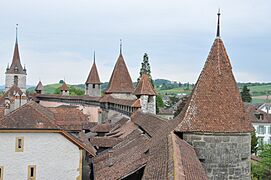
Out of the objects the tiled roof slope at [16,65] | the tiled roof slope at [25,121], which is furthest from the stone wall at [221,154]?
the tiled roof slope at [16,65]

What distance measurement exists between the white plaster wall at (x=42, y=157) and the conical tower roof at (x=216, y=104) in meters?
6.92

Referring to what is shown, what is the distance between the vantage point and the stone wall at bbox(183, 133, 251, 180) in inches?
477

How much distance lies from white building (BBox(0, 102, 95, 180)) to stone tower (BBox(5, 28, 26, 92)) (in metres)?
61.7

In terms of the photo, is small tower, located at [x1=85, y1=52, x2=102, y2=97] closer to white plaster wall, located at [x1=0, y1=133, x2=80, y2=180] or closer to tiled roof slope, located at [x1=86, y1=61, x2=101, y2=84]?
tiled roof slope, located at [x1=86, y1=61, x2=101, y2=84]

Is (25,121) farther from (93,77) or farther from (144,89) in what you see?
(93,77)

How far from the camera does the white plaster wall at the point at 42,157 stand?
1705 centimetres

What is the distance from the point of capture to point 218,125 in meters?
12.4

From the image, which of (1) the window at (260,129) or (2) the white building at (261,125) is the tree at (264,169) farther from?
Result: (1) the window at (260,129)

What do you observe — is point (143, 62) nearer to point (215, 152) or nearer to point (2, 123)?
point (2, 123)

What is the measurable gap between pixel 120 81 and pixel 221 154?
112ft

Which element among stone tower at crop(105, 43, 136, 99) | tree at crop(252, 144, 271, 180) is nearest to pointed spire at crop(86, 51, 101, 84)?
stone tower at crop(105, 43, 136, 99)

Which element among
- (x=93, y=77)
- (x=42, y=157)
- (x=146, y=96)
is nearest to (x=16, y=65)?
(x=93, y=77)

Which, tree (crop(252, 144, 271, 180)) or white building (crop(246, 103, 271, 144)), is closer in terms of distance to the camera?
tree (crop(252, 144, 271, 180))

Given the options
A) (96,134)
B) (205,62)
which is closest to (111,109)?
(96,134)
